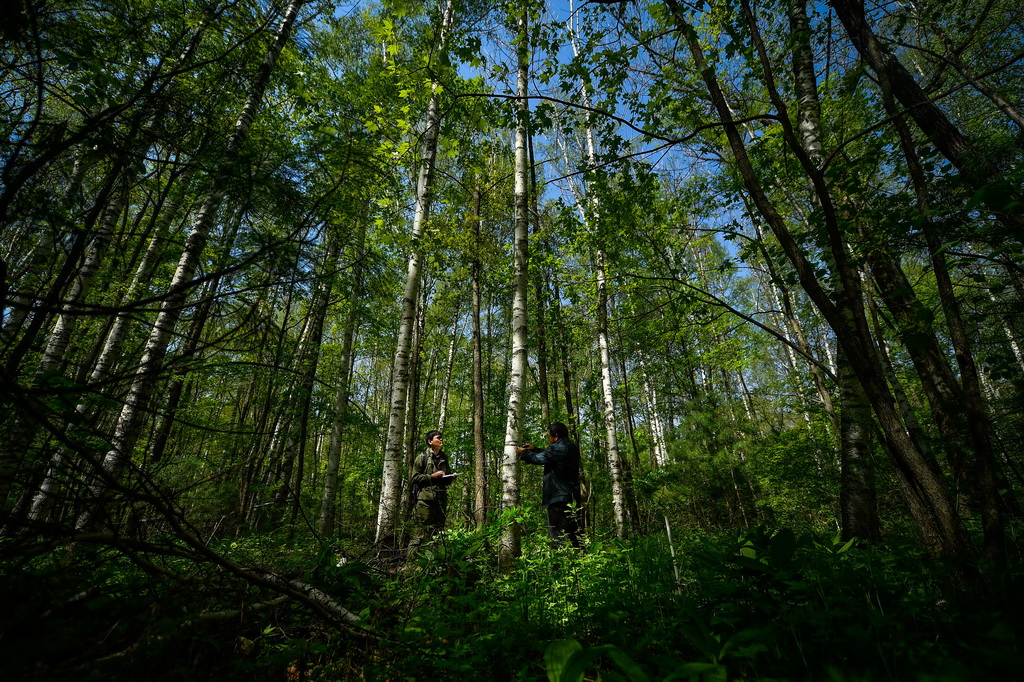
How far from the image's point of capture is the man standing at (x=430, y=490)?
5.47 m

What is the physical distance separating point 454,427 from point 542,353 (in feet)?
25.5

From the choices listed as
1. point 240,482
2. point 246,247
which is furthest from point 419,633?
point 240,482

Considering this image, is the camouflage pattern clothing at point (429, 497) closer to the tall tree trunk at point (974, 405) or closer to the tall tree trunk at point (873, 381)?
the tall tree trunk at point (873, 381)

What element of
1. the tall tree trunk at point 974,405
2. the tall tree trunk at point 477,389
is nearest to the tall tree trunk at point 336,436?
the tall tree trunk at point 477,389

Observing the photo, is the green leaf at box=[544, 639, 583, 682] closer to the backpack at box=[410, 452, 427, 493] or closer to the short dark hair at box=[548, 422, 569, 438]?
the short dark hair at box=[548, 422, 569, 438]

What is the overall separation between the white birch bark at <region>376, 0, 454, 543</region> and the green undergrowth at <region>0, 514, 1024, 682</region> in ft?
8.18

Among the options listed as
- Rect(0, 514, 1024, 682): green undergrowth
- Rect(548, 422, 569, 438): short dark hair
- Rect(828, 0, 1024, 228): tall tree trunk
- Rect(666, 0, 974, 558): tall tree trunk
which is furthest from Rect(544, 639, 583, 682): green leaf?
Rect(548, 422, 569, 438): short dark hair

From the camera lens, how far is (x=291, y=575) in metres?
2.74

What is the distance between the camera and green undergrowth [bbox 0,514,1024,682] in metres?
1.18

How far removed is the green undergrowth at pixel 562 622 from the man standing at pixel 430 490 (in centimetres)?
245

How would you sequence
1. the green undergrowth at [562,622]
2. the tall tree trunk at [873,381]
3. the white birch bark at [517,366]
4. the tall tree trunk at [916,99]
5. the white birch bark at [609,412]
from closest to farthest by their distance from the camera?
the green undergrowth at [562,622] → the tall tree trunk at [873,381] → the tall tree trunk at [916,99] → the white birch bark at [517,366] → the white birch bark at [609,412]

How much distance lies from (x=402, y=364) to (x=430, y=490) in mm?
2153

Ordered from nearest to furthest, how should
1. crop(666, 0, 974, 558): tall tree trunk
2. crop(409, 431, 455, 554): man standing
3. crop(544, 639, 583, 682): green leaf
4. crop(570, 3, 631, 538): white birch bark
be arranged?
crop(544, 639, 583, 682): green leaf < crop(666, 0, 974, 558): tall tree trunk < crop(409, 431, 455, 554): man standing < crop(570, 3, 631, 538): white birch bark

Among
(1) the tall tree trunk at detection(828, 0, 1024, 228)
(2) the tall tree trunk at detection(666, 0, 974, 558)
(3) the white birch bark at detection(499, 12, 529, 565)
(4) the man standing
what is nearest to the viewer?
(2) the tall tree trunk at detection(666, 0, 974, 558)
